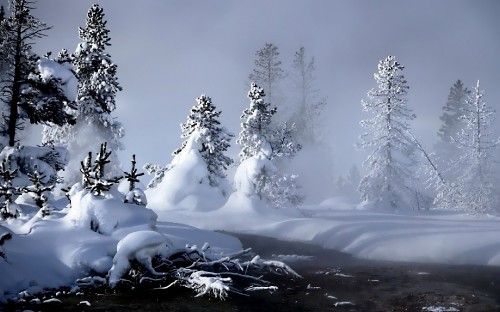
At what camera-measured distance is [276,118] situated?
48.6 metres

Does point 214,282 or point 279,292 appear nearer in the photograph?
point 214,282

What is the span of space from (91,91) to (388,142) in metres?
22.6

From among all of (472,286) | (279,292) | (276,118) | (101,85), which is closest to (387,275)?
(472,286)

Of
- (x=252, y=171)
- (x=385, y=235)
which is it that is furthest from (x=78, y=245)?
(x=252, y=171)

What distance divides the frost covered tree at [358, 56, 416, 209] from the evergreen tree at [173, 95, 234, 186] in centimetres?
1096

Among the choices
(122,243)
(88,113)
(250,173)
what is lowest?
(122,243)

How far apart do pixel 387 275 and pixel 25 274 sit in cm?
995

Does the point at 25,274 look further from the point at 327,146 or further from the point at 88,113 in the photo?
the point at 327,146

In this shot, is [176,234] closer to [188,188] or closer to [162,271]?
[162,271]

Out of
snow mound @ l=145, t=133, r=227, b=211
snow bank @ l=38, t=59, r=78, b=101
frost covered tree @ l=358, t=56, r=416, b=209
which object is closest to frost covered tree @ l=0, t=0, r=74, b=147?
snow bank @ l=38, t=59, r=78, b=101

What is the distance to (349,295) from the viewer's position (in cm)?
1059

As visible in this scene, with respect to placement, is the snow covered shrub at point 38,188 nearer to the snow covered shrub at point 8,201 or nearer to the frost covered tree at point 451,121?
the snow covered shrub at point 8,201

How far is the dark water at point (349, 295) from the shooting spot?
9445 millimetres

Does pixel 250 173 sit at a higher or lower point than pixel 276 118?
lower
